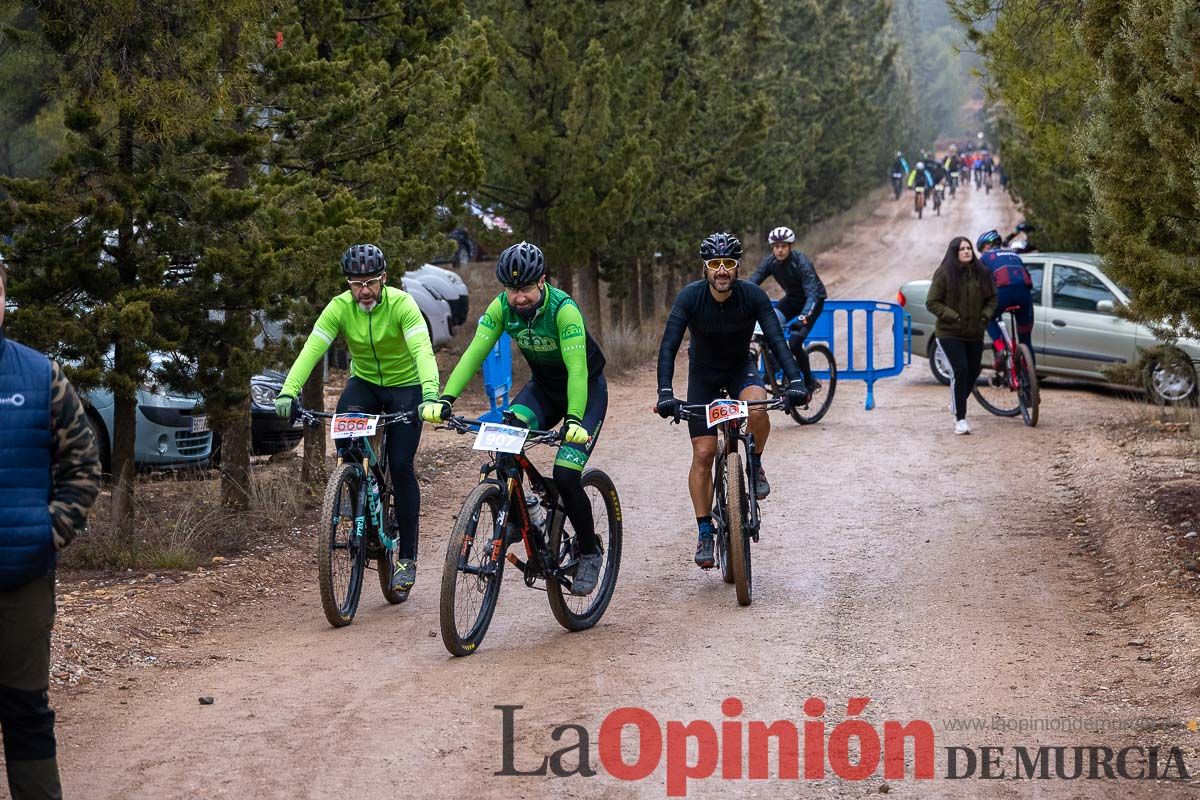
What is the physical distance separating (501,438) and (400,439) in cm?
134

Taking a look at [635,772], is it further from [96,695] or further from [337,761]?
[96,695]

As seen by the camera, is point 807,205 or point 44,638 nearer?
point 44,638

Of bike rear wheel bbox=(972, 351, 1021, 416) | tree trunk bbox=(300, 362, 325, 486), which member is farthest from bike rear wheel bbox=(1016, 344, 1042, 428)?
tree trunk bbox=(300, 362, 325, 486)

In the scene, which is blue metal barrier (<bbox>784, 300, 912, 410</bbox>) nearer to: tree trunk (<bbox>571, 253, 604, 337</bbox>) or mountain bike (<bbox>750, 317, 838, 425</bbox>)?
mountain bike (<bbox>750, 317, 838, 425</bbox>)

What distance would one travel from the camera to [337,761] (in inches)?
233

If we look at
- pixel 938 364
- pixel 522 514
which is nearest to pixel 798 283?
pixel 938 364

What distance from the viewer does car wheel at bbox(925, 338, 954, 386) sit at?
763 inches

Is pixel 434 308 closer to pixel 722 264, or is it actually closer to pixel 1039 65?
pixel 1039 65

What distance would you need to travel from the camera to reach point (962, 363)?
14.6m

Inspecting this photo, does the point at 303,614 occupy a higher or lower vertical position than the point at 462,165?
lower

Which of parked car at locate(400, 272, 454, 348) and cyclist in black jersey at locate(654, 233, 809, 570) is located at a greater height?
parked car at locate(400, 272, 454, 348)

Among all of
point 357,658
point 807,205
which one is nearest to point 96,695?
point 357,658

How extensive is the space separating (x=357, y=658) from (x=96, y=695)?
1286mm

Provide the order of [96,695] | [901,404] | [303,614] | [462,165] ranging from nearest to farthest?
1. [96,695]
2. [303,614]
3. [462,165]
4. [901,404]
